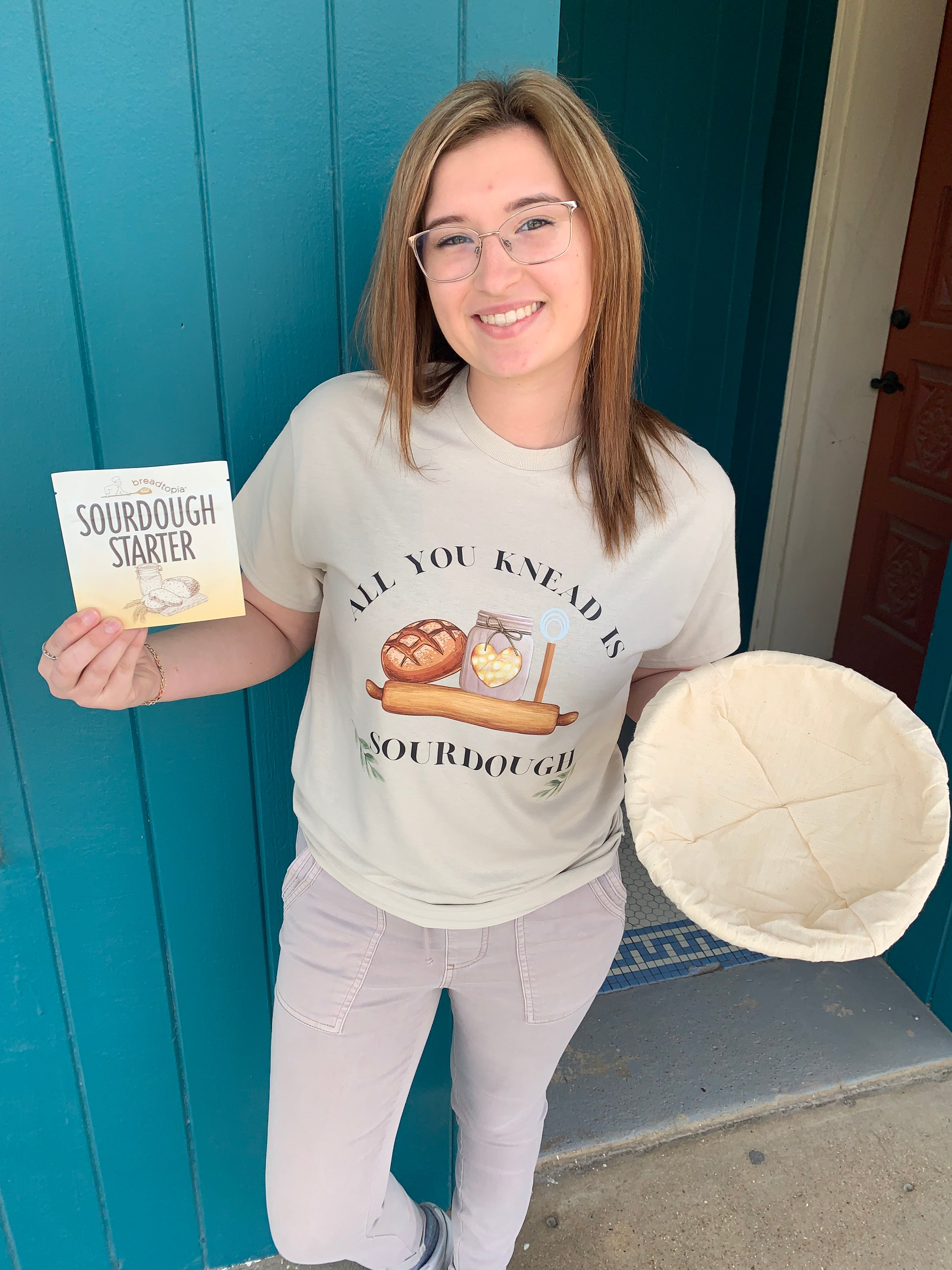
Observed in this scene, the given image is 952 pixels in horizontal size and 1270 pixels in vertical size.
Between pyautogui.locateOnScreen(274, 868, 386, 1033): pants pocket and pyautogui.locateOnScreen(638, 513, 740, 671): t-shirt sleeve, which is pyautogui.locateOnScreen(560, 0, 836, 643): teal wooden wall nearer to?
pyautogui.locateOnScreen(638, 513, 740, 671): t-shirt sleeve

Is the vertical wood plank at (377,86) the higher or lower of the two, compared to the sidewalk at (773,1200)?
higher

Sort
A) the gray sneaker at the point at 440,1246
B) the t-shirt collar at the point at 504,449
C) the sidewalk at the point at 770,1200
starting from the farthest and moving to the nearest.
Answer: the sidewalk at the point at 770,1200 → the gray sneaker at the point at 440,1246 → the t-shirt collar at the point at 504,449

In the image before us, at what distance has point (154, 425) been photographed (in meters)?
1.28

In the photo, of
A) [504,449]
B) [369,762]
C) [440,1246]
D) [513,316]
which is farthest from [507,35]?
[440,1246]

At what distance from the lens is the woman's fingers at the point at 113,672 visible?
3.40ft

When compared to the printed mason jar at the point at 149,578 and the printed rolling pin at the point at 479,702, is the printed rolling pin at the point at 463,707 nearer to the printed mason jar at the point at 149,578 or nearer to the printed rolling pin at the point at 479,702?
the printed rolling pin at the point at 479,702

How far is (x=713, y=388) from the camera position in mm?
3475

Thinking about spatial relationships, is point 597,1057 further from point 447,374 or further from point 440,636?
point 447,374

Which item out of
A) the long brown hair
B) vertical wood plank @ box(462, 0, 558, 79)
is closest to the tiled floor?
the long brown hair

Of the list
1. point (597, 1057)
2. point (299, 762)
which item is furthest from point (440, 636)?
point (597, 1057)

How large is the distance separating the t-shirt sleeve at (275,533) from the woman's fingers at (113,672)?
204 mm

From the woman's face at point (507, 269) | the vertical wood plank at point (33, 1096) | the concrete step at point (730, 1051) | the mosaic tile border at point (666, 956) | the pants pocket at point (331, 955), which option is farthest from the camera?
the mosaic tile border at point (666, 956)

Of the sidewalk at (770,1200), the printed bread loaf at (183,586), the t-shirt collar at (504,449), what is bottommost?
the sidewalk at (770,1200)

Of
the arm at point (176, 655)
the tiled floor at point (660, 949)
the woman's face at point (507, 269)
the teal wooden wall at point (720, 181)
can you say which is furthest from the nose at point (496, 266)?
the teal wooden wall at point (720, 181)
